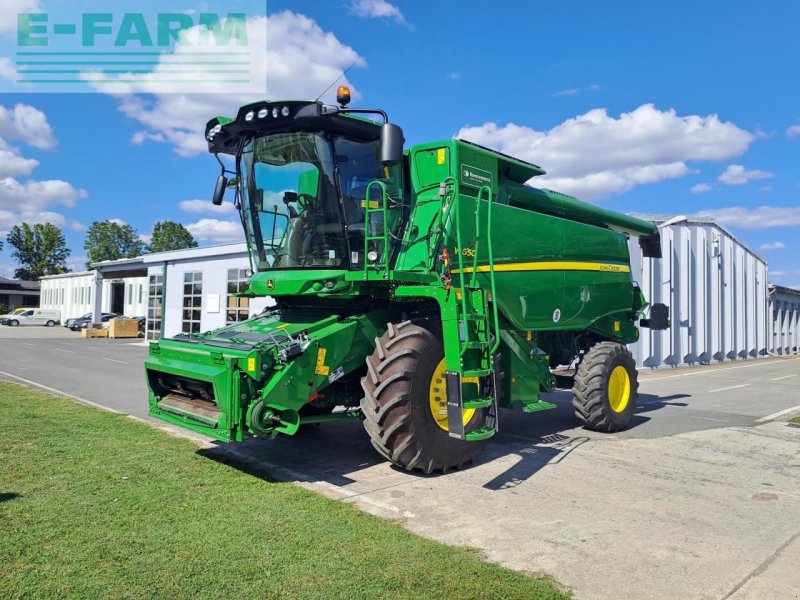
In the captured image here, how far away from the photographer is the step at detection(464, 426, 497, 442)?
551 centimetres

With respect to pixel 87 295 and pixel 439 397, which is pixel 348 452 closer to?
pixel 439 397

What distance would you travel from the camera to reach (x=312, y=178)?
6203mm

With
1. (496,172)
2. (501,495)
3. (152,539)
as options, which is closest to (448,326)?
(501,495)

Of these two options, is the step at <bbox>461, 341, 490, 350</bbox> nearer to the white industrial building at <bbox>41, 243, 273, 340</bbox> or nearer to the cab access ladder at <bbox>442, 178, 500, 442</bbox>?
the cab access ladder at <bbox>442, 178, 500, 442</bbox>

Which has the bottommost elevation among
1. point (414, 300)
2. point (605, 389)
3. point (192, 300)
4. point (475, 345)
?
point (605, 389)

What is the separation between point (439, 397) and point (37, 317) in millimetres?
55881

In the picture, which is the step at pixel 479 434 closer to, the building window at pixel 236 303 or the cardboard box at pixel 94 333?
the building window at pixel 236 303

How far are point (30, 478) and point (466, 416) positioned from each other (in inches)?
160

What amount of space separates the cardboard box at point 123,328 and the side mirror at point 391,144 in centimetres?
3291

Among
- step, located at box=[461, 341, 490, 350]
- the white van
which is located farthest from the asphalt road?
the white van

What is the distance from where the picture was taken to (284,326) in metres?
6.30

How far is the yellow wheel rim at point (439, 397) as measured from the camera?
5.93m

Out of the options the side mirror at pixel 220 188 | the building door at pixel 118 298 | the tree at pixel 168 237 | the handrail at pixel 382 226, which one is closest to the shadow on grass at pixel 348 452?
the handrail at pixel 382 226

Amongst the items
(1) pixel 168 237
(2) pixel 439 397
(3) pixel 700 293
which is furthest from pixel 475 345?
(1) pixel 168 237
